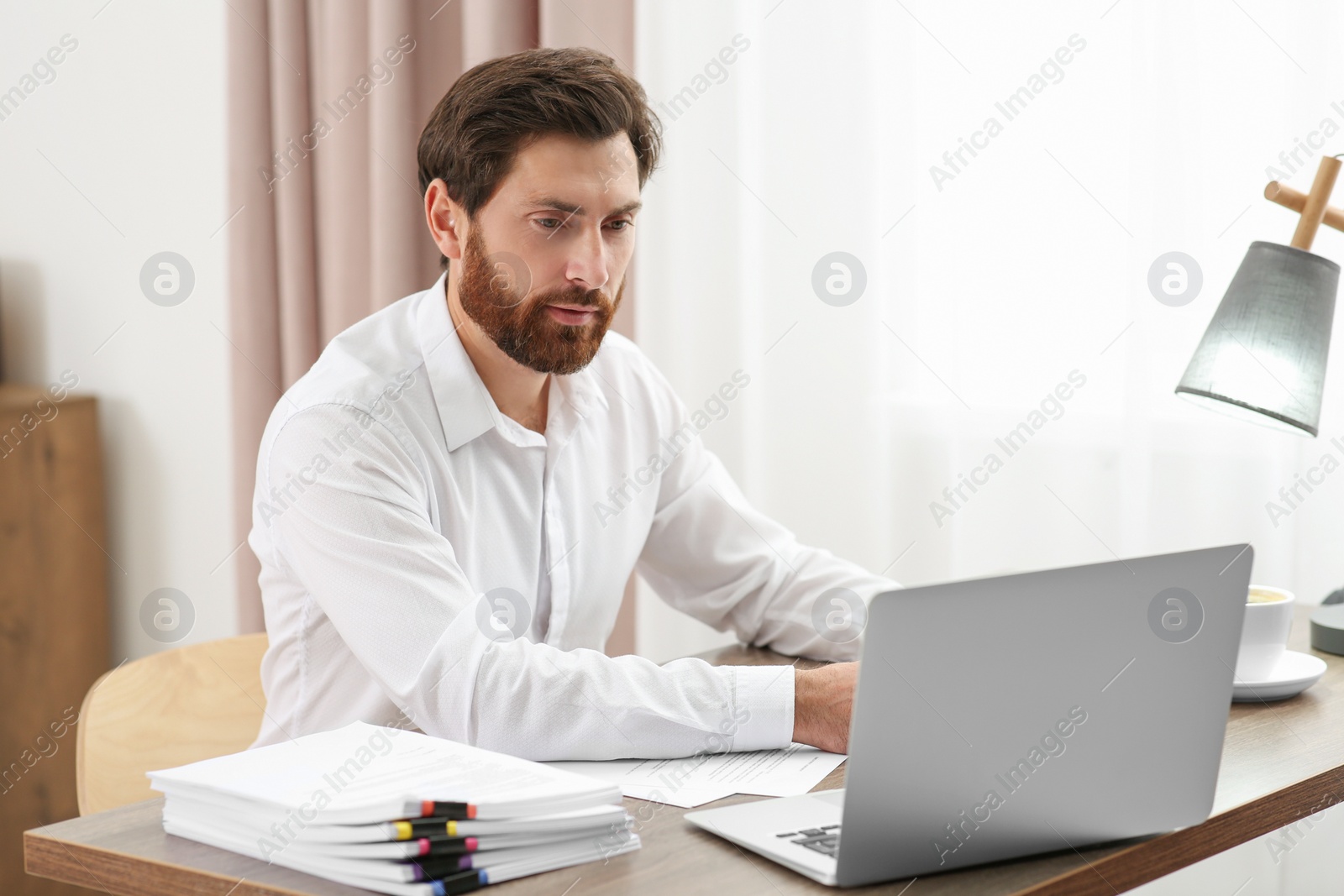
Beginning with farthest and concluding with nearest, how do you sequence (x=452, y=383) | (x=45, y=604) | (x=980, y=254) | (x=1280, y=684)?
(x=45, y=604) < (x=980, y=254) < (x=452, y=383) < (x=1280, y=684)

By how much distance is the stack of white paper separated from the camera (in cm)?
79

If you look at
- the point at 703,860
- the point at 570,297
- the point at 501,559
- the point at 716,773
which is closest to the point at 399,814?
the point at 703,860

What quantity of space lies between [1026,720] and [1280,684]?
1.71 feet

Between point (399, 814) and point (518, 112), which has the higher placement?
point (518, 112)

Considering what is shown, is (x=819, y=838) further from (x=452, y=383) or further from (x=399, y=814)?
(x=452, y=383)

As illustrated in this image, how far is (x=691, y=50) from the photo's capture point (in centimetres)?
204

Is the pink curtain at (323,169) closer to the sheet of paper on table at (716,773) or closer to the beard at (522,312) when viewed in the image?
the beard at (522,312)

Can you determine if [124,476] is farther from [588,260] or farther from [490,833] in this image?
[490,833]

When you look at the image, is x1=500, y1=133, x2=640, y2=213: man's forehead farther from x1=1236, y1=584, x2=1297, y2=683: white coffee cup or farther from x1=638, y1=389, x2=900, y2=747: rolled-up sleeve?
x1=1236, y1=584, x2=1297, y2=683: white coffee cup

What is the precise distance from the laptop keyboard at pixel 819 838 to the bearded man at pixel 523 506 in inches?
8.7

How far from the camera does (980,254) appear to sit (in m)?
1.82

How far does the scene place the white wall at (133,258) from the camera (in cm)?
270

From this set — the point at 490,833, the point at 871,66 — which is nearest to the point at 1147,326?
the point at 871,66

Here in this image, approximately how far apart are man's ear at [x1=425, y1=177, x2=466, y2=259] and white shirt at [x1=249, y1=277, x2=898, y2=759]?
70 millimetres
